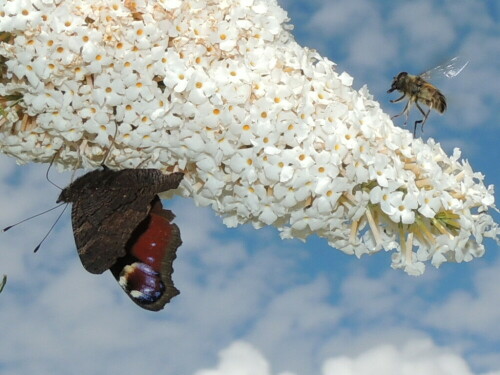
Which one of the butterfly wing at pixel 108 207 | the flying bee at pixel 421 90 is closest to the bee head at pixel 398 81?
the flying bee at pixel 421 90

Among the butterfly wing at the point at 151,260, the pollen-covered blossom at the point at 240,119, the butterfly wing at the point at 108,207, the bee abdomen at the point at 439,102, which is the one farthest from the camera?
the bee abdomen at the point at 439,102

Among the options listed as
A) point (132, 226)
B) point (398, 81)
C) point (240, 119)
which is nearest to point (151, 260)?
point (132, 226)

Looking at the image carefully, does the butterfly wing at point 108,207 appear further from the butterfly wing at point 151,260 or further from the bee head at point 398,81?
the bee head at point 398,81

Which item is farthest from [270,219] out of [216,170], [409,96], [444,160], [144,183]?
[409,96]

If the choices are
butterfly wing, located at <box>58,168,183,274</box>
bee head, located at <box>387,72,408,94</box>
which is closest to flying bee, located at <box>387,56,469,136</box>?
bee head, located at <box>387,72,408,94</box>

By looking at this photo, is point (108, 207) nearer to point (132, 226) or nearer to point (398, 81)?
point (132, 226)

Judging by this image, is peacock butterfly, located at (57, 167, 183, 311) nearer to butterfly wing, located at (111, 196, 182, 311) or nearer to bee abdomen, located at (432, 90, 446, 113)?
butterfly wing, located at (111, 196, 182, 311)
